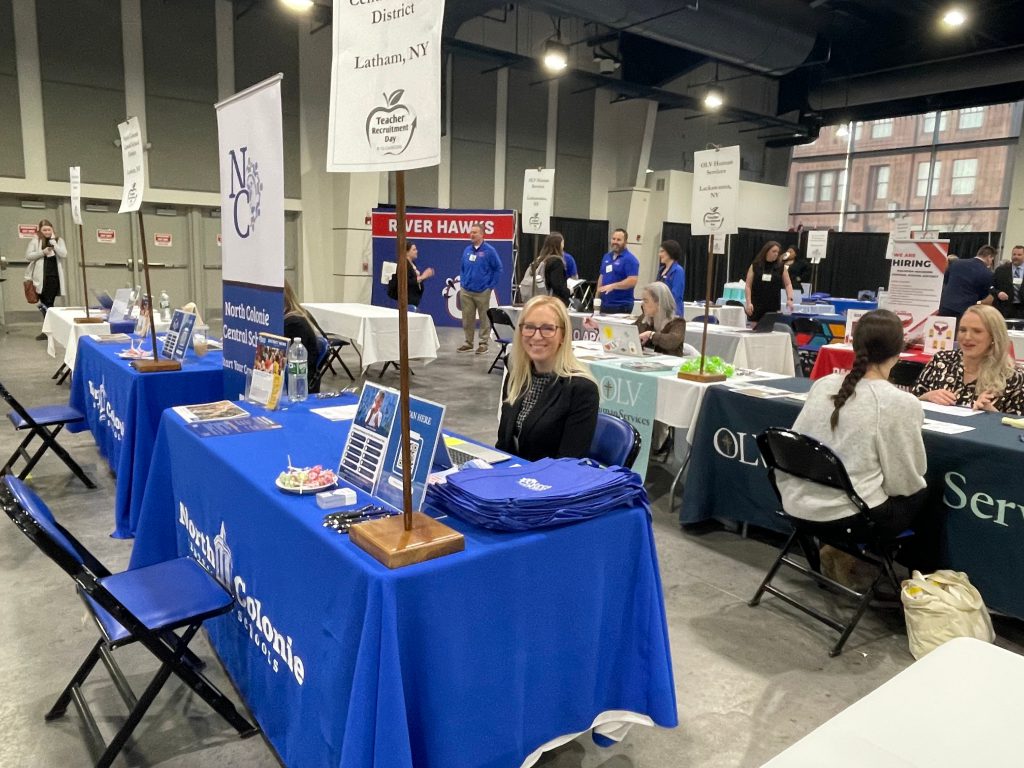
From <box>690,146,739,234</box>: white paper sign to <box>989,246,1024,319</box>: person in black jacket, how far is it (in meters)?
5.79

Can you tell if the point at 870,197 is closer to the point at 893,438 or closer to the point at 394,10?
the point at 893,438

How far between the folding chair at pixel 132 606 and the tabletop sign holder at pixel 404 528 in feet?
1.89

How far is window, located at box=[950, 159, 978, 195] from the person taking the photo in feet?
45.6

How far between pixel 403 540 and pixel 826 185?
17342 mm

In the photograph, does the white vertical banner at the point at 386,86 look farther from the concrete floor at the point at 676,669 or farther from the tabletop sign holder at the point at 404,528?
the concrete floor at the point at 676,669

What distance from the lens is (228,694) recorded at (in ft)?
6.73

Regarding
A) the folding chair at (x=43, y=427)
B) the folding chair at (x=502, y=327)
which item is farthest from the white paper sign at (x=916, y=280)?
the folding chair at (x=43, y=427)

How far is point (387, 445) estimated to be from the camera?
1.58m

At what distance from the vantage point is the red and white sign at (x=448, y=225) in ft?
35.0

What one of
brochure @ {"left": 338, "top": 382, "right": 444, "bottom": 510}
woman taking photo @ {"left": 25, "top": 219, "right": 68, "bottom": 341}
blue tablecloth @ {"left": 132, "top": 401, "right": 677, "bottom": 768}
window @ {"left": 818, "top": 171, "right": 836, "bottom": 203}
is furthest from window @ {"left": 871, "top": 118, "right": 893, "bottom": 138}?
brochure @ {"left": 338, "top": 382, "right": 444, "bottom": 510}

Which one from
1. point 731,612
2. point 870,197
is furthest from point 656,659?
point 870,197

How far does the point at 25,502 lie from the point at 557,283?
241 inches

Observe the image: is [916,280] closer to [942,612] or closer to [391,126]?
[942,612]

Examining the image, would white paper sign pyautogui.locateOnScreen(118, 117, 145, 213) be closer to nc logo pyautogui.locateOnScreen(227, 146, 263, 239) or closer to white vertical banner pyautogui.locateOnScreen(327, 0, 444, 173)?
nc logo pyautogui.locateOnScreen(227, 146, 263, 239)
